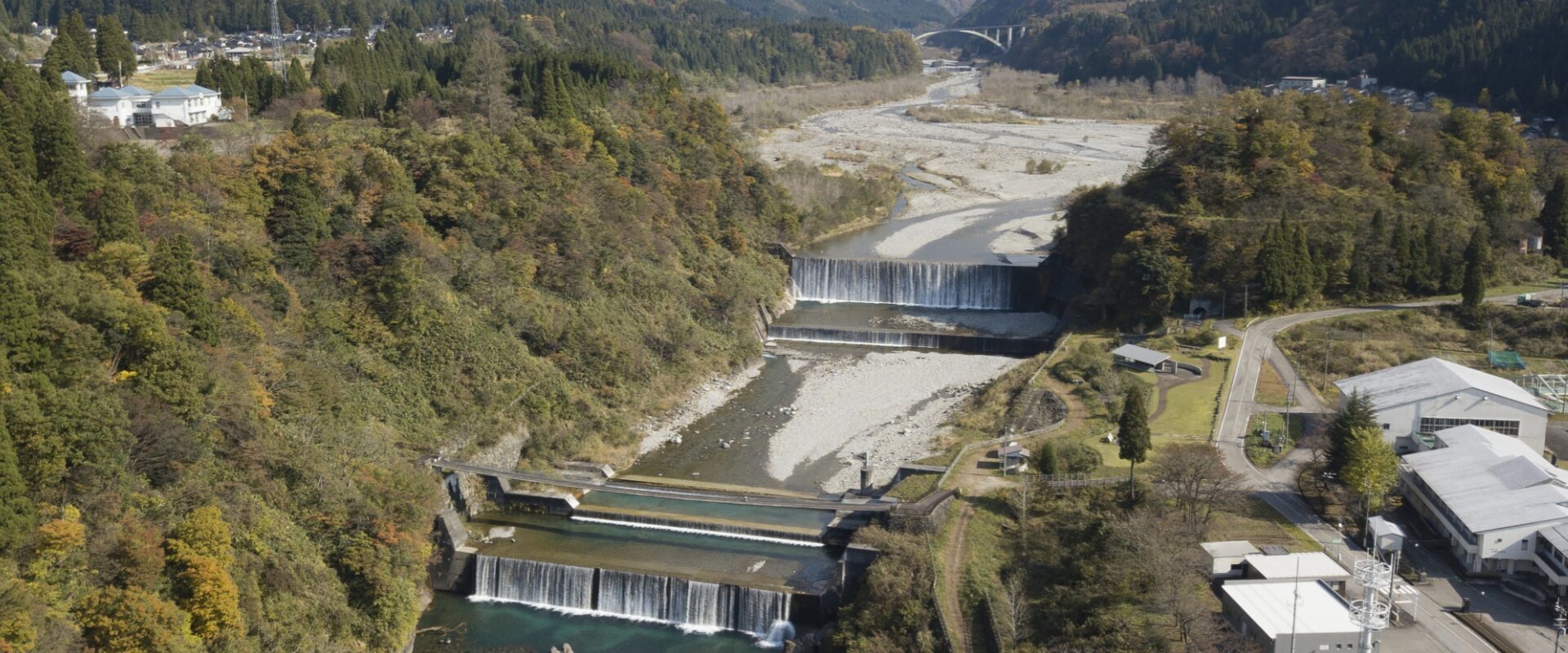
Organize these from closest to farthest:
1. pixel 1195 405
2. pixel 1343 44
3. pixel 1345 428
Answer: pixel 1345 428 < pixel 1195 405 < pixel 1343 44

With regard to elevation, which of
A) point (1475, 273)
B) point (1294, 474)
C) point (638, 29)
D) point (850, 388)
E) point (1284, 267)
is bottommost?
point (850, 388)

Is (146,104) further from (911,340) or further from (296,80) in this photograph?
(911,340)

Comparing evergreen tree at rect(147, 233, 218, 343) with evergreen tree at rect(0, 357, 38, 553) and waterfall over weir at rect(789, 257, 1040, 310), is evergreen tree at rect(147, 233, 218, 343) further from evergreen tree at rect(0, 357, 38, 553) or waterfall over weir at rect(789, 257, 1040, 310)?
waterfall over weir at rect(789, 257, 1040, 310)

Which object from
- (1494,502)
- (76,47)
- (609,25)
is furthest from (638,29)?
(1494,502)

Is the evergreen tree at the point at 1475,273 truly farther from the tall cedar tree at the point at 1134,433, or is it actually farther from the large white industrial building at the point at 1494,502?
the tall cedar tree at the point at 1134,433

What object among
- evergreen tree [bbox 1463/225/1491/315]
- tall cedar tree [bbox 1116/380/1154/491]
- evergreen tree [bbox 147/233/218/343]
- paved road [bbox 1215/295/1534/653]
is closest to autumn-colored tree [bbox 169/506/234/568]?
evergreen tree [bbox 147/233/218/343]

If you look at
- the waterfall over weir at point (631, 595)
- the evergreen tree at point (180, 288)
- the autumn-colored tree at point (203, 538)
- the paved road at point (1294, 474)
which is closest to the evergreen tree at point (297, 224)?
the evergreen tree at point (180, 288)
